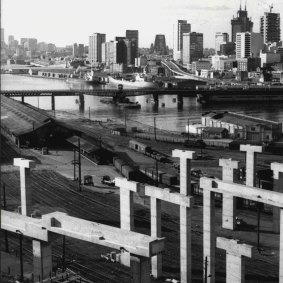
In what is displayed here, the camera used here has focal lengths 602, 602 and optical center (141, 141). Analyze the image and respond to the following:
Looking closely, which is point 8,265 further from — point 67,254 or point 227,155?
point 227,155

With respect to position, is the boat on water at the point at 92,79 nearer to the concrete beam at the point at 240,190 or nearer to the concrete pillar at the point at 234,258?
the concrete beam at the point at 240,190

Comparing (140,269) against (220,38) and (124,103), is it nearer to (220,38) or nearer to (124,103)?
(124,103)

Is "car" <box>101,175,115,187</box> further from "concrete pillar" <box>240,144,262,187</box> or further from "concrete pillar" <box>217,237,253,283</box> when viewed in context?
"concrete pillar" <box>217,237,253,283</box>

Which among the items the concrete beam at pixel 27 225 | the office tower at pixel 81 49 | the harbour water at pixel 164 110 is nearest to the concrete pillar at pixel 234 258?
the concrete beam at pixel 27 225

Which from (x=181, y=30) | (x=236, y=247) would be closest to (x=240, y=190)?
(x=236, y=247)

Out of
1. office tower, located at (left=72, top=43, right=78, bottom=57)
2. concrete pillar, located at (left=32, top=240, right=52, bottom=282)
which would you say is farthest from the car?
office tower, located at (left=72, top=43, right=78, bottom=57)
